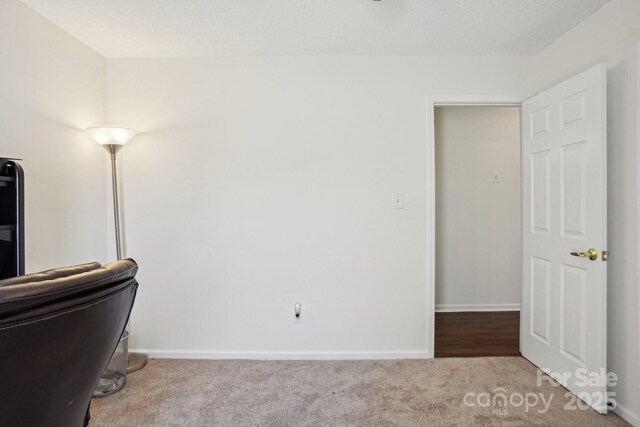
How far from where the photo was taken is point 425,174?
2621 millimetres

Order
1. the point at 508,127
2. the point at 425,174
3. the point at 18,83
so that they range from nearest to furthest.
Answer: the point at 18,83
the point at 425,174
the point at 508,127

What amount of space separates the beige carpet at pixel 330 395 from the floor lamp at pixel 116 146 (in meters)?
0.12

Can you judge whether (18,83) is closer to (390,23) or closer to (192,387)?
(192,387)

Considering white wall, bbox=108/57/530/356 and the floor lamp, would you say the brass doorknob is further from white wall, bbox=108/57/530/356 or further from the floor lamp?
the floor lamp

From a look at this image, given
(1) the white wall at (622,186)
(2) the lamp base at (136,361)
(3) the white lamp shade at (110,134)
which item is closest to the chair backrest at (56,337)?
(2) the lamp base at (136,361)

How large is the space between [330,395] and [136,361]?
150 cm

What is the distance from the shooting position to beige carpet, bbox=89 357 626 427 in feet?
6.10

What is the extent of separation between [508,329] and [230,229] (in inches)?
109

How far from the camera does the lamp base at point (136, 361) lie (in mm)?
2436

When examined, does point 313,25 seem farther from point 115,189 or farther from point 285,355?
point 285,355

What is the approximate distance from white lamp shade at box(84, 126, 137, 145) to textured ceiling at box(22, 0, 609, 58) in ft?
2.05

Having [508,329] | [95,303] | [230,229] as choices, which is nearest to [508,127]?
[508,329]

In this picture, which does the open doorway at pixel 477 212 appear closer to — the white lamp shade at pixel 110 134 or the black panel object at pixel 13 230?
the white lamp shade at pixel 110 134

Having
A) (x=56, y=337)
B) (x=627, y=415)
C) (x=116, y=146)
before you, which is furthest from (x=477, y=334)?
(x=116, y=146)
